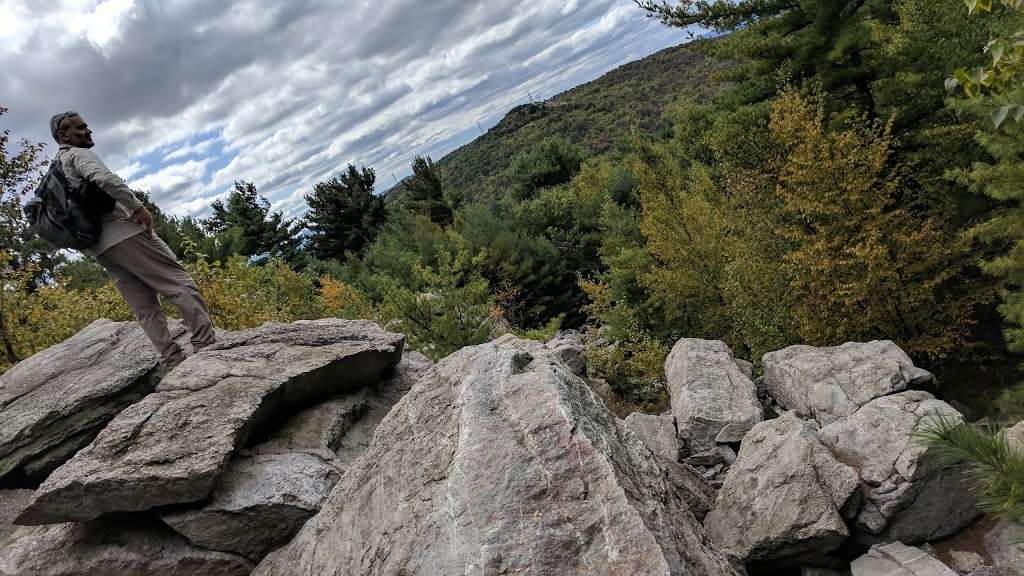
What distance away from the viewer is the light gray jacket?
5723 millimetres

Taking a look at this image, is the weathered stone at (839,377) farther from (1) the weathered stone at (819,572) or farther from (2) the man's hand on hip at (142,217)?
(2) the man's hand on hip at (142,217)

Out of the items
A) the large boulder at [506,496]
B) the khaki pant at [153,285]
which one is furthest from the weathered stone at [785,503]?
the khaki pant at [153,285]

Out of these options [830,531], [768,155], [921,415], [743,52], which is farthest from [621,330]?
[830,531]

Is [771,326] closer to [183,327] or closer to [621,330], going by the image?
[621,330]

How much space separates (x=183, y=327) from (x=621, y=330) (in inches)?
570

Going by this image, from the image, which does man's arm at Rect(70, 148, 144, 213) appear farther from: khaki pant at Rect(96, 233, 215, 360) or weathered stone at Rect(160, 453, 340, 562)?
weathered stone at Rect(160, 453, 340, 562)

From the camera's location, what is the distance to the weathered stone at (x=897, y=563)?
589 cm

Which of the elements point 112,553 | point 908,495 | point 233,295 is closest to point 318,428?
point 112,553

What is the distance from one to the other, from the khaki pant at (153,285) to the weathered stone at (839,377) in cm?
964

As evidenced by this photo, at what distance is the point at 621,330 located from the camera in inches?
772

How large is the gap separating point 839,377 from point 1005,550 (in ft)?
13.2

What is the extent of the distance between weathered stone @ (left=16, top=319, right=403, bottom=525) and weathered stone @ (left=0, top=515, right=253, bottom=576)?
30cm

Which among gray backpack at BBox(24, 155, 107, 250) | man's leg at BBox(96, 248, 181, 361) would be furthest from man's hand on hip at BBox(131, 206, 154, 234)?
man's leg at BBox(96, 248, 181, 361)

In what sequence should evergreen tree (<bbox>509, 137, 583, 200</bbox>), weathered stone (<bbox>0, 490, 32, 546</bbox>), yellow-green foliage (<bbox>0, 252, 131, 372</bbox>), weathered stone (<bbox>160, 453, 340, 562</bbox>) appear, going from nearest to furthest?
weathered stone (<bbox>160, 453, 340, 562</bbox>) < weathered stone (<bbox>0, 490, 32, 546</bbox>) < yellow-green foliage (<bbox>0, 252, 131, 372</bbox>) < evergreen tree (<bbox>509, 137, 583, 200</bbox>)
